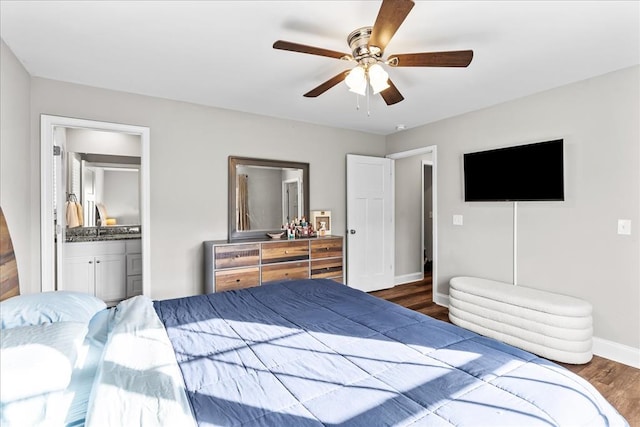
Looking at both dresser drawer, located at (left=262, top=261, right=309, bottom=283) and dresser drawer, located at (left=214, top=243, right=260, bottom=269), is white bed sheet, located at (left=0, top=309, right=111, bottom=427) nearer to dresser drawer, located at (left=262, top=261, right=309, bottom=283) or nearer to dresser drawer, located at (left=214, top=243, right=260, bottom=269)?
dresser drawer, located at (left=214, top=243, right=260, bottom=269)

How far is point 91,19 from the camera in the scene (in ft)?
6.54

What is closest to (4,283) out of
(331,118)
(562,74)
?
(331,118)

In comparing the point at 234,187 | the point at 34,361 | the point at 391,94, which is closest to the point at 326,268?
the point at 234,187

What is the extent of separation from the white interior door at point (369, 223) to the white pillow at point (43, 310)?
339 centimetres

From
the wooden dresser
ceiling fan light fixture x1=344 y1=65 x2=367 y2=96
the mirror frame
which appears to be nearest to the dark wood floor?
the wooden dresser

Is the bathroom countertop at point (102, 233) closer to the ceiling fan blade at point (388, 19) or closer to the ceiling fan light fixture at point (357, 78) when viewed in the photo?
the ceiling fan light fixture at point (357, 78)

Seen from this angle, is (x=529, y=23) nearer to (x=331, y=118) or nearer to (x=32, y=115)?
(x=331, y=118)

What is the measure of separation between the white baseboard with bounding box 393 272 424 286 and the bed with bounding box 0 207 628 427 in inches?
135

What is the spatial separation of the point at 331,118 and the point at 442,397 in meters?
3.60

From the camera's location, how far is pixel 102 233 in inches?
172

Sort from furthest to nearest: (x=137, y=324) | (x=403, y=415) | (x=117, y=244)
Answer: (x=117, y=244), (x=137, y=324), (x=403, y=415)

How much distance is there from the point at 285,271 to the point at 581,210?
119 inches

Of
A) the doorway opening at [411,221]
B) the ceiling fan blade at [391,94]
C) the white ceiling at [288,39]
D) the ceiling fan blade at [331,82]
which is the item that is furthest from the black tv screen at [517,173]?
the ceiling fan blade at [331,82]

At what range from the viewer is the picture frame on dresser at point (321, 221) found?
4.34m
